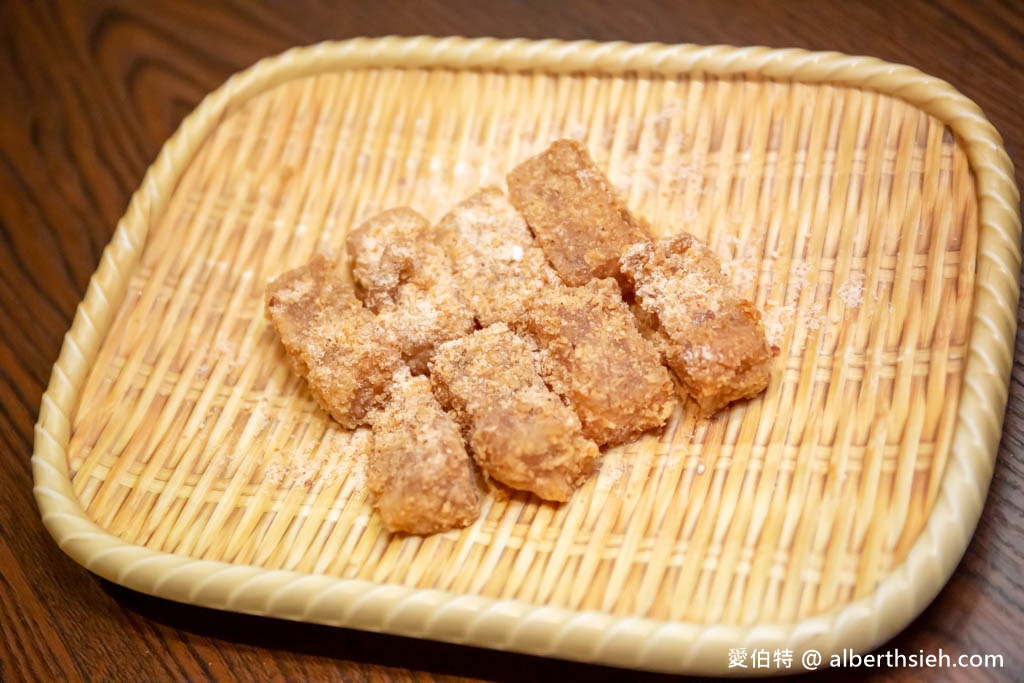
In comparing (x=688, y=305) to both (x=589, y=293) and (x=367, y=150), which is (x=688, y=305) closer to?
(x=589, y=293)

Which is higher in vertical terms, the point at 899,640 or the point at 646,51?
the point at 646,51

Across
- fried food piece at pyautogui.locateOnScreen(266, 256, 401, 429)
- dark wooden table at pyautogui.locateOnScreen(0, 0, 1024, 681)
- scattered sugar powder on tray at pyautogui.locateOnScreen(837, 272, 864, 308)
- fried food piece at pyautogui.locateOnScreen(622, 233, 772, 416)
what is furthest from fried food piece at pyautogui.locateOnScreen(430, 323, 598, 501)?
scattered sugar powder on tray at pyautogui.locateOnScreen(837, 272, 864, 308)

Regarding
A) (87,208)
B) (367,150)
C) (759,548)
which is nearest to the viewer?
(759,548)

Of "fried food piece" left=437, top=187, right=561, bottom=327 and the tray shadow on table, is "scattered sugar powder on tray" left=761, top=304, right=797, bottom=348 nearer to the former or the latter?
"fried food piece" left=437, top=187, right=561, bottom=327

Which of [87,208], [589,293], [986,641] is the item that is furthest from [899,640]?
[87,208]

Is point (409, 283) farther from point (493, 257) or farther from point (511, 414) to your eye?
point (511, 414)
